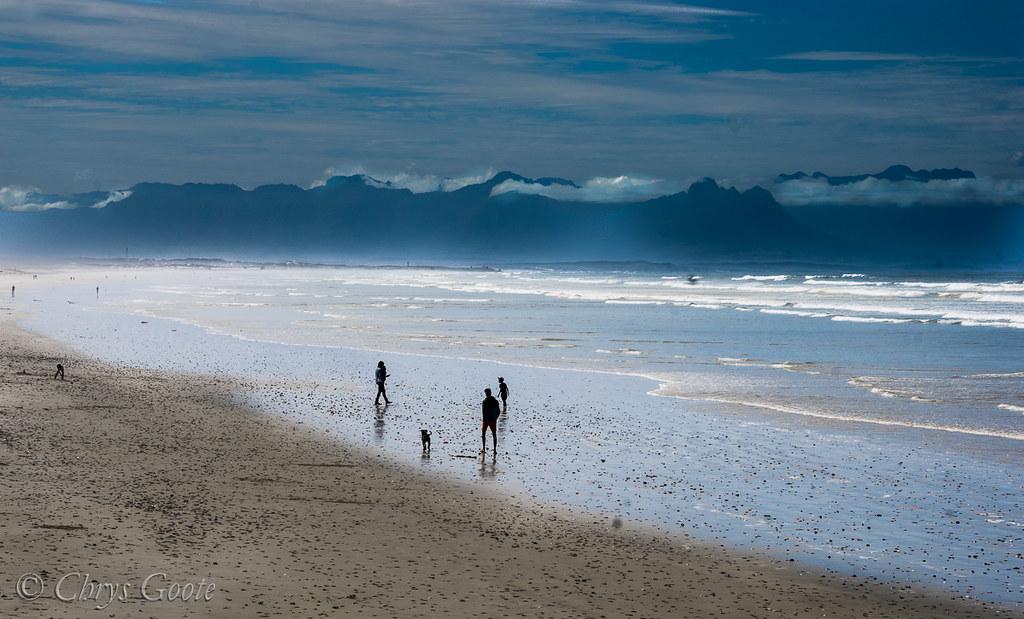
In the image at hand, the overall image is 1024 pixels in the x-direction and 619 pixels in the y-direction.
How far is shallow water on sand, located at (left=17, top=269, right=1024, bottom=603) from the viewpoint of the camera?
15.5 meters

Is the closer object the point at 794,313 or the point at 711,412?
the point at 711,412

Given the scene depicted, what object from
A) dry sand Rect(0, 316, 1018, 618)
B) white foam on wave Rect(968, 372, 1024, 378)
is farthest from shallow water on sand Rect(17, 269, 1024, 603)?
dry sand Rect(0, 316, 1018, 618)

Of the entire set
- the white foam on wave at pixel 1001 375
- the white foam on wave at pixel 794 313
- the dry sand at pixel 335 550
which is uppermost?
the dry sand at pixel 335 550

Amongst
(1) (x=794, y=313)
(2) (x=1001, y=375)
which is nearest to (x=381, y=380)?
(2) (x=1001, y=375)

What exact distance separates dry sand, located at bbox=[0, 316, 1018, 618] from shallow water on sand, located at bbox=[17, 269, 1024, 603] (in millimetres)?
1195

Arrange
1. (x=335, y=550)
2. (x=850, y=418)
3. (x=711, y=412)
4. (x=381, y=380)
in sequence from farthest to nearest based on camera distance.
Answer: (x=381, y=380) < (x=711, y=412) < (x=850, y=418) < (x=335, y=550)

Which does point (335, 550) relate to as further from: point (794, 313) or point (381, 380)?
point (794, 313)

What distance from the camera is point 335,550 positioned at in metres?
13.6

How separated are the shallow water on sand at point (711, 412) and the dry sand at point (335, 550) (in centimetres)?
120

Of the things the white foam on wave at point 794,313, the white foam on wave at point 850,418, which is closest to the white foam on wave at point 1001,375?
the white foam on wave at point 850,418

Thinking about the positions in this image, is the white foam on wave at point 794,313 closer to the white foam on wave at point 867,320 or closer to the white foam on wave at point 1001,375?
the white foam on wave at point 867,320

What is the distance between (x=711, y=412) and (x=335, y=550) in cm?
1446

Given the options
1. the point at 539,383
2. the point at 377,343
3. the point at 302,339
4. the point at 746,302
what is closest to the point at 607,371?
the point at 539,383

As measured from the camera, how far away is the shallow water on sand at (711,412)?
1550 centimetres
